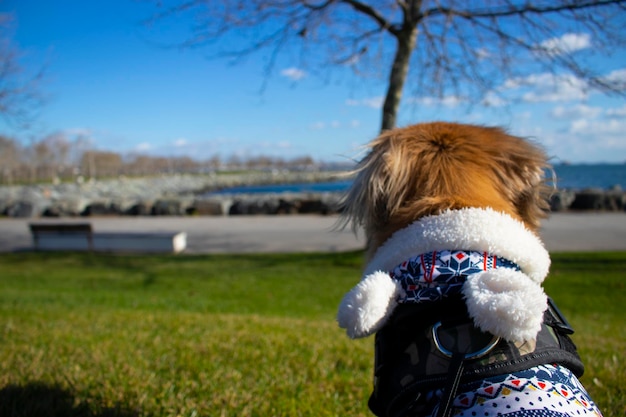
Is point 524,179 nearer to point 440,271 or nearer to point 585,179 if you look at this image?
point 440,271

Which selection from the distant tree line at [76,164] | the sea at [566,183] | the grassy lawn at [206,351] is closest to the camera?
the sea at [566,183]

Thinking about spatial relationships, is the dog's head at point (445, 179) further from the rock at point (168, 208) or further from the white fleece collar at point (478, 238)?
the rock at point (168, 208)

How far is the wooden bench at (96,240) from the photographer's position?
50.1 feet

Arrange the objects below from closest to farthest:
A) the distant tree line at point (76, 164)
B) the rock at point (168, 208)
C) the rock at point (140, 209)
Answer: the rock at point (168, 208) → the rock at point (140, 209) → the distant tree line at point (76, 164)

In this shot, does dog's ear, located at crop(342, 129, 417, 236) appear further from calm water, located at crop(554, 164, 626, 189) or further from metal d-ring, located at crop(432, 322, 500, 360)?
calm water, located at crop(554, 164, 626, 189)

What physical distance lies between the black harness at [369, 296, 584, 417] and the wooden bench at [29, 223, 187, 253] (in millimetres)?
14379

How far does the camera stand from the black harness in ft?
4.79

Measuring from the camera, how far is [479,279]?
1539 mm

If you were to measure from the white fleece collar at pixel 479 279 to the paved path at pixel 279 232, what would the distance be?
35.3 feet

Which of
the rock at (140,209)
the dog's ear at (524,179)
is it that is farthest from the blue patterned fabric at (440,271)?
the rock at (140,209)

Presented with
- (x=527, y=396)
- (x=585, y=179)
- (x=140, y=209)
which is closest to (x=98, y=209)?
(x=140, y=209)

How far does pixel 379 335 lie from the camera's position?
1.79 meters

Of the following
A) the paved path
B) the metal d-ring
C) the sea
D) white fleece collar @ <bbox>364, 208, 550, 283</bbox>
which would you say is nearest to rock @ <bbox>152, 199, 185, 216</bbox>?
the paved path

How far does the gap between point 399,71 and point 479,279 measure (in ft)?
33.1
